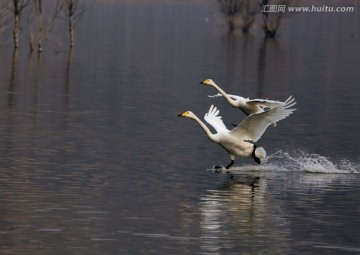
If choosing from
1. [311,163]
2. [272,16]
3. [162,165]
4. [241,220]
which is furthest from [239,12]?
[241,220]

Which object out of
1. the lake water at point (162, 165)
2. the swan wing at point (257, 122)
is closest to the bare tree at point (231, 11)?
the lake water at point (162, 165)

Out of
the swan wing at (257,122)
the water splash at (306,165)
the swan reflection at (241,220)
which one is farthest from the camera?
the water splash at (306,165)

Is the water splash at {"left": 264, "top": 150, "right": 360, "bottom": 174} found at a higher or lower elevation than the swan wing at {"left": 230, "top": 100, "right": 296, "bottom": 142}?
lower

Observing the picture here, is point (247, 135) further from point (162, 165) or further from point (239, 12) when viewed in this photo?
point (239, 12)

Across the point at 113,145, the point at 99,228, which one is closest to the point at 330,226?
the point at 99,228

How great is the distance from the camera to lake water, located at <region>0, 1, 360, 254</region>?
14.8m

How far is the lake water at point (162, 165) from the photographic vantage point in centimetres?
1478

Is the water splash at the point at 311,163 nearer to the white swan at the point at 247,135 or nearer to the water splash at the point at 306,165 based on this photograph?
the water splash at the point at 306,165

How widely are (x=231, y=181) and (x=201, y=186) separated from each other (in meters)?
0.94

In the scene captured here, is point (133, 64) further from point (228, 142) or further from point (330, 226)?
point (330, 226)

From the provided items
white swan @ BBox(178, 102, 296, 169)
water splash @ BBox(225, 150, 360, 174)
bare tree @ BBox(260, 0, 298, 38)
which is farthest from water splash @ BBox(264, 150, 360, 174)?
bare tree @ BBox(260, 0, 298, 38)

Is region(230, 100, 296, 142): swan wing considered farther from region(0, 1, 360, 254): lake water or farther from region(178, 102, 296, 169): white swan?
region(0, 1, 360, 254): lake water

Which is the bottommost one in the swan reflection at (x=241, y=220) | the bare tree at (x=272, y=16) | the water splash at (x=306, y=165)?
the swan reflection at (x=241, y=220)

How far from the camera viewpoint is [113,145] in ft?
76.8
